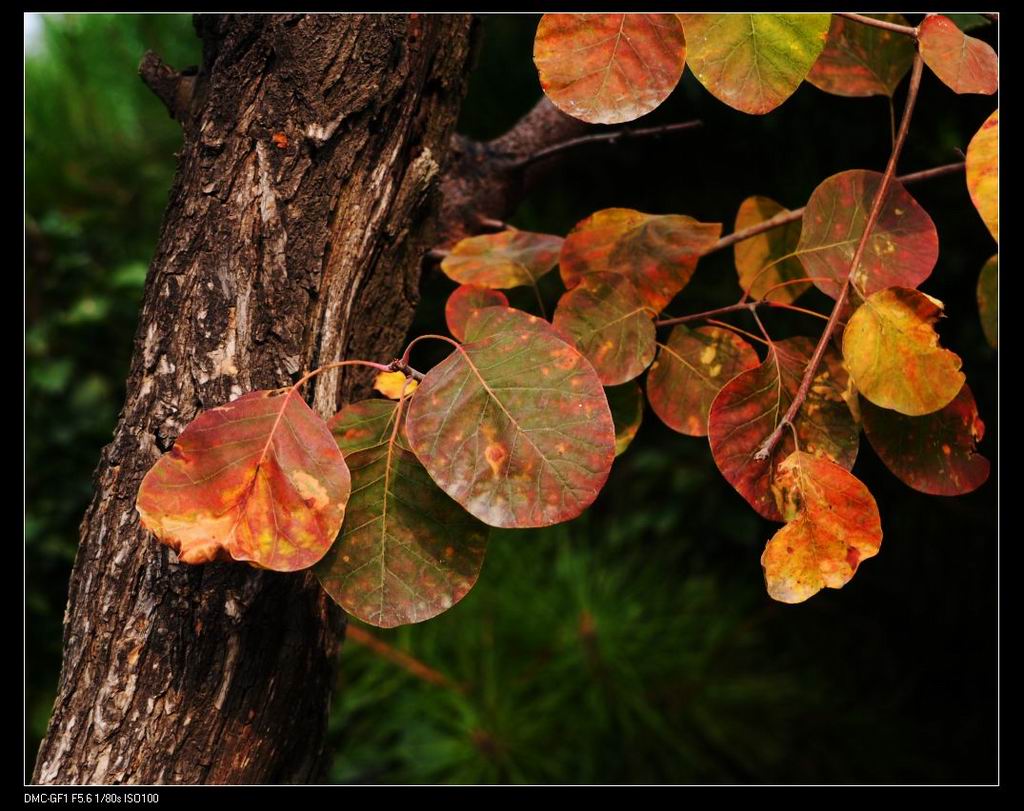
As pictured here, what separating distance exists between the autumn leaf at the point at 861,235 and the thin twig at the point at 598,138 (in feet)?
0.60

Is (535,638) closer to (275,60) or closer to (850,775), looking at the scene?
(850,775)

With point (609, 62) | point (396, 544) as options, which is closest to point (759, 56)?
point (609, 62)

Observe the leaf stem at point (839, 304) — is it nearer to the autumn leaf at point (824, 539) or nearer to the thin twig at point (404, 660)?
the autumn leaf at point (824, 539)

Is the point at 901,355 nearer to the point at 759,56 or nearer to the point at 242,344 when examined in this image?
the point at 759,56

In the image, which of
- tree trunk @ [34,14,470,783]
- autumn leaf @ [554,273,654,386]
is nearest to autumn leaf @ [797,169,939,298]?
autumn leaf @ [554,273,654,386]

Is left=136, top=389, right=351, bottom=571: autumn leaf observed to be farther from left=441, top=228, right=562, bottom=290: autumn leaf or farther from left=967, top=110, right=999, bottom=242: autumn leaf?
left=967, top=110, right=999, bottom=242: autumn leaf

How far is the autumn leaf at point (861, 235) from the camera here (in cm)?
51

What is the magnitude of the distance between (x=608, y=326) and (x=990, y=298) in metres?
0.28

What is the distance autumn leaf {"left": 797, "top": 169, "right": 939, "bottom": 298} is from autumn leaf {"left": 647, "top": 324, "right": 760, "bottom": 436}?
0.22 feet

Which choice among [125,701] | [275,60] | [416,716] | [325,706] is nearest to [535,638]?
[416,716]

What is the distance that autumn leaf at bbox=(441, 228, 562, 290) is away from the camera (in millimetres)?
593

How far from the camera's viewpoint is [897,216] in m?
0.52

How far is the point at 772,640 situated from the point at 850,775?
19 cm

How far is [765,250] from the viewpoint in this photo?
0.63 meters
